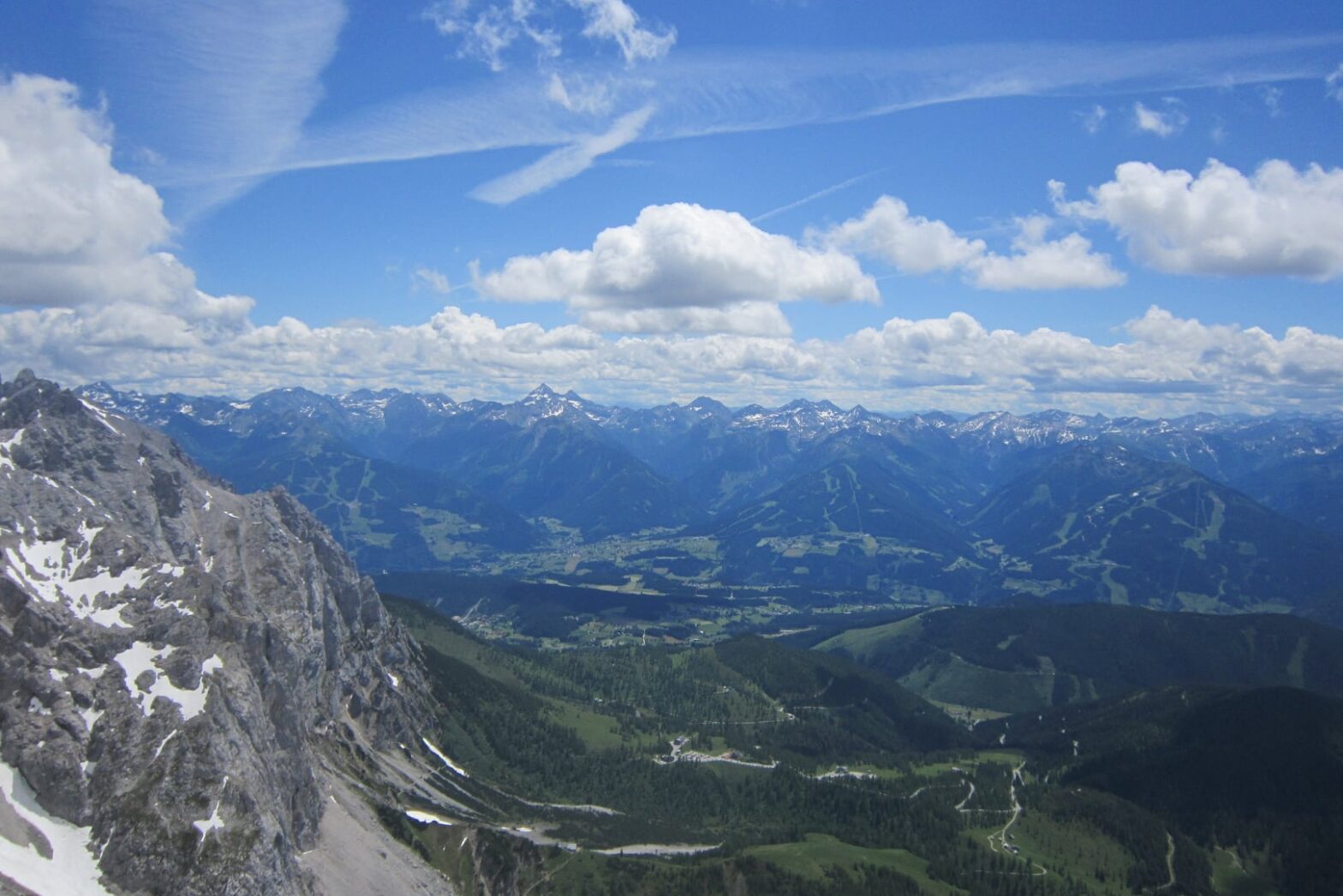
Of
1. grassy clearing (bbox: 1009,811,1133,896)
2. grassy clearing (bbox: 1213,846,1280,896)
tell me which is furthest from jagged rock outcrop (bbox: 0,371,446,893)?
grassy clearing (bbox: 1213,846,1280,896)

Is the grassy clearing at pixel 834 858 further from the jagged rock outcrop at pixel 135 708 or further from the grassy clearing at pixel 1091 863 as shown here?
the jagged rock outcrop at pixel 135 708

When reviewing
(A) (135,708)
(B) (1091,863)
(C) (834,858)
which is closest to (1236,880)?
(B) (1091,863)

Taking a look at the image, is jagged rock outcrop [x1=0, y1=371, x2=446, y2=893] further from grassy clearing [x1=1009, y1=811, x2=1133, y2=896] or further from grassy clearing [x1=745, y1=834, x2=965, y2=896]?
grassy clearing [x1=1009, y1=811, x2=1133, y2=896]

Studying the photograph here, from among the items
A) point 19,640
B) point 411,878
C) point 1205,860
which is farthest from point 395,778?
point 1205,860

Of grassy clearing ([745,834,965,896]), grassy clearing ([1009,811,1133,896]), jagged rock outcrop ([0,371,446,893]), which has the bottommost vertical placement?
grassy clearing ([1009,811,1133,896])

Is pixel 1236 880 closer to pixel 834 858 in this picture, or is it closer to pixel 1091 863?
pixel 1091 863

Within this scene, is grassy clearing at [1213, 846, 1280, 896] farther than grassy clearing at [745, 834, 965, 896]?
Yes

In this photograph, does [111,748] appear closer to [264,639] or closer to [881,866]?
[264,639]

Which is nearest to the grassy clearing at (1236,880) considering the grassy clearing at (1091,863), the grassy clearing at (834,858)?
the grassy clearing at (1091,863)

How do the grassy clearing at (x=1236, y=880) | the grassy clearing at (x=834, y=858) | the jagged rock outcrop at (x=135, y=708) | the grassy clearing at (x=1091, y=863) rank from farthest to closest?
1. the grassy clearing at (x=1091, y=863)
2. the grassy clearing at (x=1236, y=880)
3. the grassy clearing at (x=834, y=858)
4. the jagged rock outcrop at (x=135, y=708)
